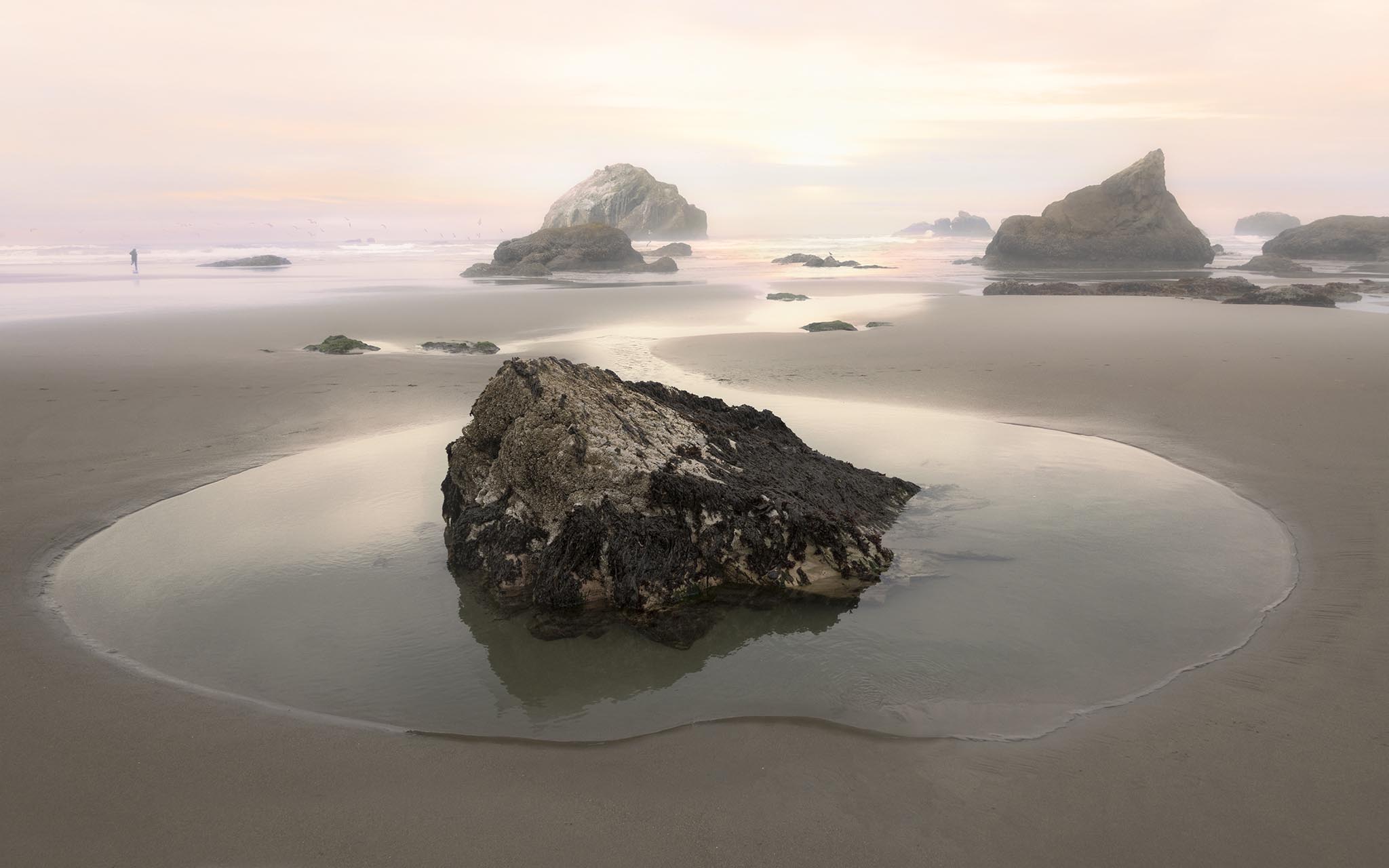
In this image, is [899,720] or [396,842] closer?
[396,842]

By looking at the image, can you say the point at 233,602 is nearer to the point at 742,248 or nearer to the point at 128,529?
the point at 128,529

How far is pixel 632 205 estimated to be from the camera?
349 feet

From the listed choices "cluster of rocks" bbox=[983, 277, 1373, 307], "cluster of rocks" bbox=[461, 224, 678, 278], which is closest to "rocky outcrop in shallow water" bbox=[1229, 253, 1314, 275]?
"cluster of rocks" bbox=[983, 277, 1373, 307]

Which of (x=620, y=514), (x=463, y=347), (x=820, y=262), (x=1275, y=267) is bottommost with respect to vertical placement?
(x=620, y=514)

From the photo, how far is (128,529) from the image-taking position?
596 cm

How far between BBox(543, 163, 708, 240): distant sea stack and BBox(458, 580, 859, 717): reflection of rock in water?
4043 inches

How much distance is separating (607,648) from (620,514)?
0.85 m

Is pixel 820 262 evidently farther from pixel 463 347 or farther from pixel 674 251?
pixel 463 347

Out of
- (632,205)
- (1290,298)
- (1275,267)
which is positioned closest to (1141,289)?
(1290,298)

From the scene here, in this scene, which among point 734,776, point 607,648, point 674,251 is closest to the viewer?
point 734,776

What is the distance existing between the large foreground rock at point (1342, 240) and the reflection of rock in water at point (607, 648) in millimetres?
54972

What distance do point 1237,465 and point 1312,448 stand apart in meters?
1.00

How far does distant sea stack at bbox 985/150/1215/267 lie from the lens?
4616 centimetres

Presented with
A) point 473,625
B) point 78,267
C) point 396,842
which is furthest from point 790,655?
point 78,267
